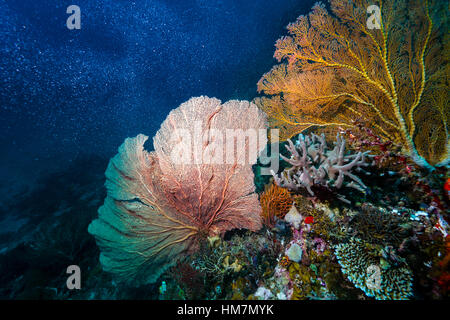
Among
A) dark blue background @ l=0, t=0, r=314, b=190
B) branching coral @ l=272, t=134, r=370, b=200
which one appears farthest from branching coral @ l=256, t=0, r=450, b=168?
dark blue background @ l=0, t=0, r=314, b=190

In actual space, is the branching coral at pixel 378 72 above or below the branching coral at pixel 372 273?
above

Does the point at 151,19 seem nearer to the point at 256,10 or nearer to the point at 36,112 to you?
the point at 256,10

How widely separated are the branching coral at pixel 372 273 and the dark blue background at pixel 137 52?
1547 cm

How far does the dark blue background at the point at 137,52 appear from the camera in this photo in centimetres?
1920

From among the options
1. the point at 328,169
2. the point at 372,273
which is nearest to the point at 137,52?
the point at 328,169

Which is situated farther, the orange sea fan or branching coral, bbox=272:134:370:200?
the orange sea fan

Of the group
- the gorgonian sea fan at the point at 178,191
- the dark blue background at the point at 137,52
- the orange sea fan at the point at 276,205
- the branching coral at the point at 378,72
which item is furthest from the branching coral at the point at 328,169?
the dark blue background at the point at 137,52

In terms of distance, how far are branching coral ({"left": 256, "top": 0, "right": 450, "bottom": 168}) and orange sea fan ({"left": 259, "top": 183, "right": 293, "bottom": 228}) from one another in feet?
5.38

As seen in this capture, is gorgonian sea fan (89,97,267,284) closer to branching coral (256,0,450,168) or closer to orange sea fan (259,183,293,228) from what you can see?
orange sea fan (259,183,293,228)

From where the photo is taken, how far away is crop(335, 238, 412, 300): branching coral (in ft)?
6.88

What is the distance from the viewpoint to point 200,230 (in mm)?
3512

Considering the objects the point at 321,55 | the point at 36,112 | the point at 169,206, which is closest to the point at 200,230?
the point at 169,206

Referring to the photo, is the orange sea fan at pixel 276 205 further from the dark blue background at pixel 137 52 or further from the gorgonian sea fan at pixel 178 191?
the dark blue background at pixel 137 52

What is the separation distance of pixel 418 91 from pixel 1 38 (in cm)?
4070
